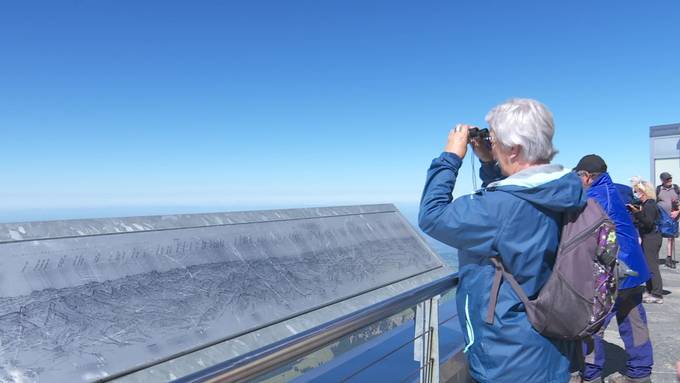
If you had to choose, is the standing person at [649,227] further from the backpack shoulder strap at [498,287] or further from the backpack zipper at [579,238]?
the backpack shoulder strap at [498,287]

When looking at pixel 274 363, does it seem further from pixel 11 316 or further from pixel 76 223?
pixel 76 223

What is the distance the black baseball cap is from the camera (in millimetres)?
3814

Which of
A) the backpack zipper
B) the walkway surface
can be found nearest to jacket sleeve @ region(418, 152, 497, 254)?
the backpack zipper

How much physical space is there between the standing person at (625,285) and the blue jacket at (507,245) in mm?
2183

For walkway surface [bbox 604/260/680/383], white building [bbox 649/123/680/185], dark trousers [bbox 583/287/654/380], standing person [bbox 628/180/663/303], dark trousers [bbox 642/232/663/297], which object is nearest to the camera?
dark trousers [bbox 583/287/654/380]

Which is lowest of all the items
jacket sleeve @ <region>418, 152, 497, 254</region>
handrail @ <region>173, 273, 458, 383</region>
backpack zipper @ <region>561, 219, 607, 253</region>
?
handrail @ <region>173, 273, 458, 383</region>

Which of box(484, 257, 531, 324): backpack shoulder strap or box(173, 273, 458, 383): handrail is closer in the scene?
box(173, 273, 458, 383): handrail

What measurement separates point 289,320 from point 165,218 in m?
0.80

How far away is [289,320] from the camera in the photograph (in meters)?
2.26

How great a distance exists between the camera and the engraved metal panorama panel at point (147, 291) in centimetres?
162

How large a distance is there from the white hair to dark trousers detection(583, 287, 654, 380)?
2765 millimetres

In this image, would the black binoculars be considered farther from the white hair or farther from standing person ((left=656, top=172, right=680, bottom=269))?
standing person ((left=656, top=172, right=680, bottom=269))

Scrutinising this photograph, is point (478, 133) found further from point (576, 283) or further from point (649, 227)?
point (649, 227)

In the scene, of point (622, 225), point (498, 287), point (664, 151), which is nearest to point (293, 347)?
point (498, 287)
